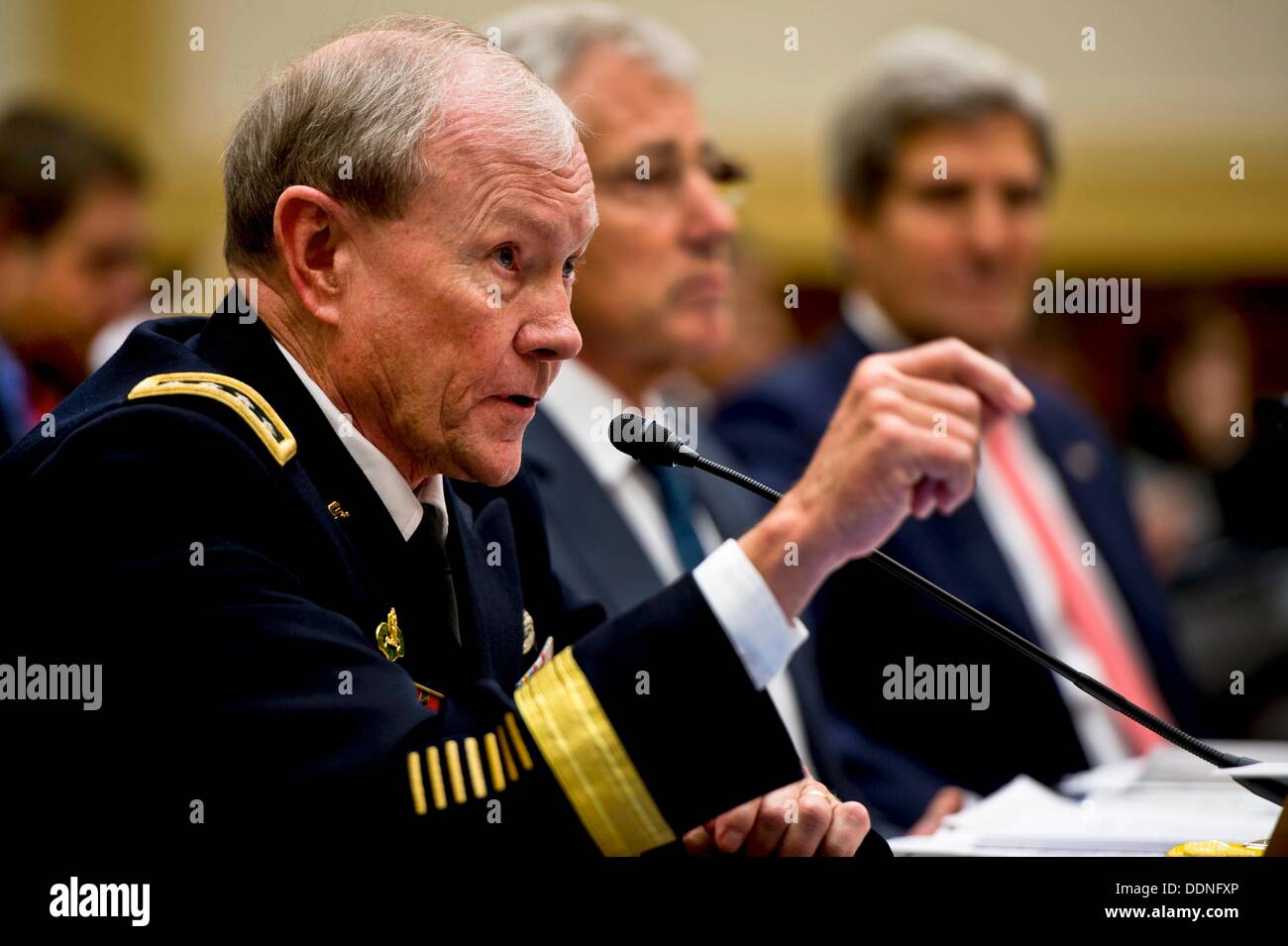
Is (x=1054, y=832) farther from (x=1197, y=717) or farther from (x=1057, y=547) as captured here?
(x=1197, y=717)

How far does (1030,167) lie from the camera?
3000mm

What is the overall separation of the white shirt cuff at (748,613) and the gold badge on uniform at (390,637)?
238 mm

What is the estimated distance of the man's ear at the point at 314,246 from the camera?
4.19ft

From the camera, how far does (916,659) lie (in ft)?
7.97

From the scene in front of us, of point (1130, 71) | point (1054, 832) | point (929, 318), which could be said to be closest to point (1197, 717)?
point (929, 318)

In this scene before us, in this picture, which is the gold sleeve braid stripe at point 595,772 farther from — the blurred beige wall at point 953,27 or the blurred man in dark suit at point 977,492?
the blurred beige wall at point 953,27

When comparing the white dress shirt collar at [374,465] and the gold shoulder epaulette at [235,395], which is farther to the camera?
the white dress shirt collar at [374,465]

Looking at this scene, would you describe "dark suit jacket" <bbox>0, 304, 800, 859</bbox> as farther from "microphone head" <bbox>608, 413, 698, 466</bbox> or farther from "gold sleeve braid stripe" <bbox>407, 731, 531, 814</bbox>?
"microphone head" <bbox>608, 413, 698, 466</bbox>

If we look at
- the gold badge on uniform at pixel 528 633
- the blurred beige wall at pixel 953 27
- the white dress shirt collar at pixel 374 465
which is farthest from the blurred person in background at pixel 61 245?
the blurred beige wall at pixel 953 27

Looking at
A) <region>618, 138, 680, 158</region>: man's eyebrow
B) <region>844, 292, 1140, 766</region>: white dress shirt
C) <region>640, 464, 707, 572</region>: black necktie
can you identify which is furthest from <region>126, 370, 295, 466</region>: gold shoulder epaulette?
<region>844, 292, 1140, 766</region>: white dress shirt

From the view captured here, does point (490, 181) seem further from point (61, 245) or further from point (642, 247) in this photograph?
point (61, 245)

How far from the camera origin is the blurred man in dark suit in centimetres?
244

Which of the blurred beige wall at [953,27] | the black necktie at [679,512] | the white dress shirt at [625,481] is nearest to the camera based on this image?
the white dress shirt at [625,481]

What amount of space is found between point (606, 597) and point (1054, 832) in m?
0.68
